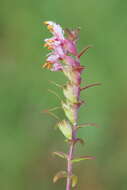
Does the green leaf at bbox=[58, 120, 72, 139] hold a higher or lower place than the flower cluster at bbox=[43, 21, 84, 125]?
lower

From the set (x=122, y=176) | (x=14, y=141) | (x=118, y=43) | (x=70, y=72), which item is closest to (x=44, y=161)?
(x=14, y=141)

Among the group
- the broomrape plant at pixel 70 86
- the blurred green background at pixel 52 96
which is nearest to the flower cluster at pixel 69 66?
the broomrape plant at pixel 70 86

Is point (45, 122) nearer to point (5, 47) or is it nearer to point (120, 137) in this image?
point (120, 137)

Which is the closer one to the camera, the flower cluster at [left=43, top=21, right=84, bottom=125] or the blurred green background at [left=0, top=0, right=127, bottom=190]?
the flower cluster at [left=43, top=21, right=84, bottom=125]

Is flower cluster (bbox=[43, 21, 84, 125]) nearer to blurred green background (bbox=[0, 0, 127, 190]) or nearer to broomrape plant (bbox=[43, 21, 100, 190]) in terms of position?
broomrape plant (bbox=[43, 21, 100, 190])

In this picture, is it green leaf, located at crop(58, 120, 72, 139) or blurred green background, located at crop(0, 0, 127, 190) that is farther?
blurred green background, located at crop(0, 0, 127, 190)

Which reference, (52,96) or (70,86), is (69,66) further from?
(52,96)

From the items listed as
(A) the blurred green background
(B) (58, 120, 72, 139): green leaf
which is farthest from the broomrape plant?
(A) the blurred green background

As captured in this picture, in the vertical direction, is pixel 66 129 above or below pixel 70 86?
below

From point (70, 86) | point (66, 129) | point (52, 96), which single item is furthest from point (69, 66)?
point (52, 96)
